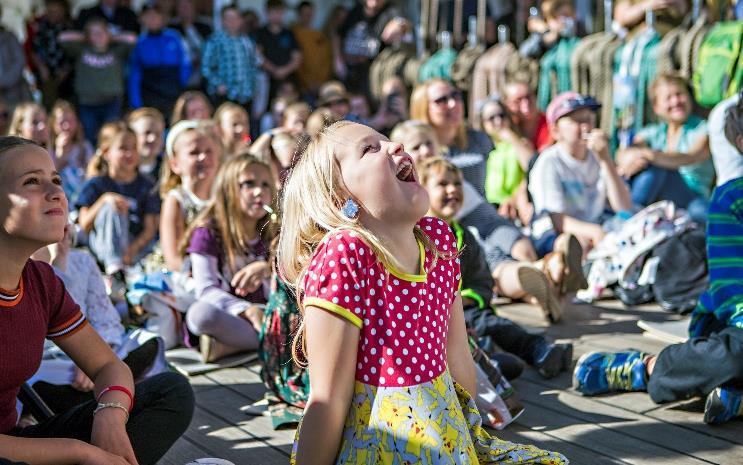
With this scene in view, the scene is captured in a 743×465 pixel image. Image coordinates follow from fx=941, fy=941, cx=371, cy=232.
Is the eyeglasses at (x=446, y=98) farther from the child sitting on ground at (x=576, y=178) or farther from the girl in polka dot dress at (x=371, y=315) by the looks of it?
the girl in polka dot dress at (x=371, y=315)

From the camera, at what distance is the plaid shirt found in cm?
862

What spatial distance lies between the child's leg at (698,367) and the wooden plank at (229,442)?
121cm

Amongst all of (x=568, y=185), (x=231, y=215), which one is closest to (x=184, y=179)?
(x=231, y=215)

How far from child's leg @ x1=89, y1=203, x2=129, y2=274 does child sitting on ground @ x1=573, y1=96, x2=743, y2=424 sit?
2.73 meters

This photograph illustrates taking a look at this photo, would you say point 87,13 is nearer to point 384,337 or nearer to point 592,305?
point 592,305

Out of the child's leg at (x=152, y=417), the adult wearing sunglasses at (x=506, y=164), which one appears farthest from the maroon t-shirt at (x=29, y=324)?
the adult wearing sunglasses at (x=506, y=164)

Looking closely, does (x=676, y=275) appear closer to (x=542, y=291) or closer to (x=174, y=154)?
(x=542, y=291)

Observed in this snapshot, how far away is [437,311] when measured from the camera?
1908 millimetres

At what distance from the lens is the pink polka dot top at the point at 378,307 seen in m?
→ 1.78

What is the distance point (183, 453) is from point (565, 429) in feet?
3.75

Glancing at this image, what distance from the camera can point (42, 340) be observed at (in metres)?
2.15

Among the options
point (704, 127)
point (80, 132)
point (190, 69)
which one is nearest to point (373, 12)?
point (190, 69)

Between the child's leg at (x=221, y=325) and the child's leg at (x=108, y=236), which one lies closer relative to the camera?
the child's leg at (x=221, y=325)

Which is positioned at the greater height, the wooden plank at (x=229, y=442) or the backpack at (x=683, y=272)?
the backpack at (x=683, y=272)
